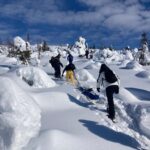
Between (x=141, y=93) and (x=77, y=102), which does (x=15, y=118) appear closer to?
(x=77, y=102)

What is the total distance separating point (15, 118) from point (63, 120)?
2.96 m

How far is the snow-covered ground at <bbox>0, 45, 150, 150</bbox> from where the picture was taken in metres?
10.3

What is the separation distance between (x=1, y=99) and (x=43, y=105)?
158 inches

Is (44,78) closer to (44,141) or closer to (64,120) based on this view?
(64,120)

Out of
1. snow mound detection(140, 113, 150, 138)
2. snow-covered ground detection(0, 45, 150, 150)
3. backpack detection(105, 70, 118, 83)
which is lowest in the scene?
snow mound detection(140, 113, 150, 138)

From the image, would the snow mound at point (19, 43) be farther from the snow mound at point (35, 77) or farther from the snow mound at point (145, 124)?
the snow mound at point (145, 124)

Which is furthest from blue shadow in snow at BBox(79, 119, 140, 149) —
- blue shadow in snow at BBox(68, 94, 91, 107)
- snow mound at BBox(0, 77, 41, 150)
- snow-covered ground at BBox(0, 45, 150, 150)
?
blue shadow in snow at BBox(68, 94, 91, 107)

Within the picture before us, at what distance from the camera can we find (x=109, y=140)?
38.5 feet

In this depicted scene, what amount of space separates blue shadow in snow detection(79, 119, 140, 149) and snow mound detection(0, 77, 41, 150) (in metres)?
2.01

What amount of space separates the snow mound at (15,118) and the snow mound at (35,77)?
7.62 meters

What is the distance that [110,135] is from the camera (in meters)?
12.2

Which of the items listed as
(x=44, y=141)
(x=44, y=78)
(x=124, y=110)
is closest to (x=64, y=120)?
(x=44, y=141)

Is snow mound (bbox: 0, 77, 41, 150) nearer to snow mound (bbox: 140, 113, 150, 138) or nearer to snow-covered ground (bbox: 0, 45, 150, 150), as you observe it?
snow-covered ground (bbox: 0, 45, 150, 150)

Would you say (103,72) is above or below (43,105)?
above
